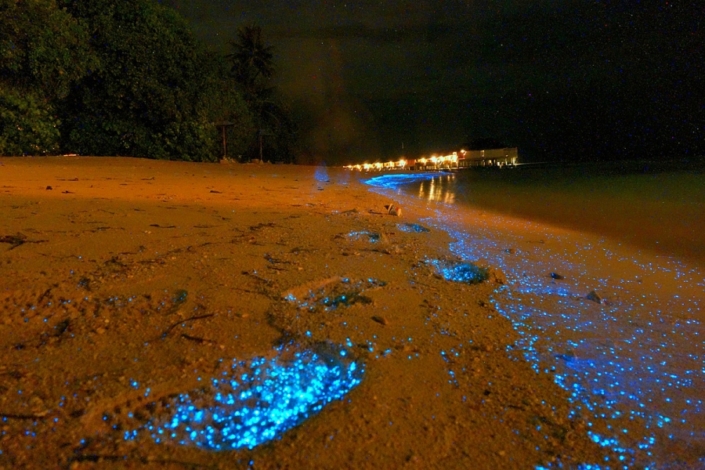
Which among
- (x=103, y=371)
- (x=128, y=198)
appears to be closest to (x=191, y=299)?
(x=103, y=371)

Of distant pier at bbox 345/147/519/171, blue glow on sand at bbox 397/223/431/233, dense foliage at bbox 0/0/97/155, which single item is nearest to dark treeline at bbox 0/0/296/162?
dense foliage at bbox 0/0/97/155

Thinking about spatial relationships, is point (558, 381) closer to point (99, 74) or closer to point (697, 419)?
→ point (697, 419)

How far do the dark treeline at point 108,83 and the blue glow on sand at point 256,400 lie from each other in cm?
1478

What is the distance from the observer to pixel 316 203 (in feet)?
21.7

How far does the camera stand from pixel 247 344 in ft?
6.08

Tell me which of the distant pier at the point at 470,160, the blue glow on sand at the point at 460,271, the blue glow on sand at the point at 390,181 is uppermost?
the distant pier at the point at 470,160

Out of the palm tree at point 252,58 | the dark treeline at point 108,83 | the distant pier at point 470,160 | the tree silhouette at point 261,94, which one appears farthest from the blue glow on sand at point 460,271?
the distant pier at point 470,160

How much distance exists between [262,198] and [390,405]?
5598 mm

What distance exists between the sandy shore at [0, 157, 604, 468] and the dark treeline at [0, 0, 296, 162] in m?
11.8

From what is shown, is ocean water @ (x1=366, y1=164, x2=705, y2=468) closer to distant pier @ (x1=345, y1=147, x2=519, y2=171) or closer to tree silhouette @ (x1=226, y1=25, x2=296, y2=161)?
tree silhouette @ (x1=226, y1=25, x2=296, y2=161)

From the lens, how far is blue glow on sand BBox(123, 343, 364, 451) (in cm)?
132

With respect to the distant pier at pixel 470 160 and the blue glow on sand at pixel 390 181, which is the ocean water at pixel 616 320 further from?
the distant pier at pixel 470 160

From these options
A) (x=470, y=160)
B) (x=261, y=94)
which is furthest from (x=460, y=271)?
(x=470, y=160)

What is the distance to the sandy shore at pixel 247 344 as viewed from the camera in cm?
129
